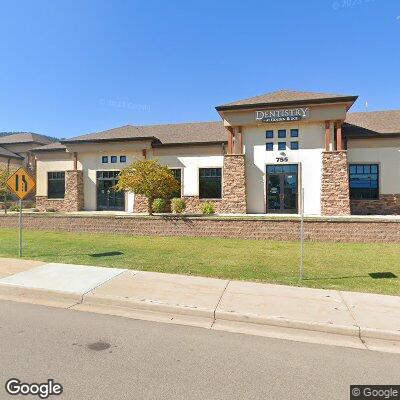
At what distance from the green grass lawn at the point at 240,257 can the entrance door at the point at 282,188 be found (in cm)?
690

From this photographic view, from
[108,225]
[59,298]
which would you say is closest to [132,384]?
[59,298]

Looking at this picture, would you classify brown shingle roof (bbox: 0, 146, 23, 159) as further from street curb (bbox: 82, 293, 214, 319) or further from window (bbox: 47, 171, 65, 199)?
street curb (bbox: 82, 293, 214, 319)

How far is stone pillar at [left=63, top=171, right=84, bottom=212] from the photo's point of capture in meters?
24.6

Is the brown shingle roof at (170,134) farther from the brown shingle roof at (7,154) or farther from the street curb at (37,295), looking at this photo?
the street curb at (37,295)

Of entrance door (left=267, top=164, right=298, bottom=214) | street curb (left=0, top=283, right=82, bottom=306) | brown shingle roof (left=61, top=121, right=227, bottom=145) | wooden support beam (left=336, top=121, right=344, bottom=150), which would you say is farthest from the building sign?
street curb (left=0, top=283, right=82, bottom=306)

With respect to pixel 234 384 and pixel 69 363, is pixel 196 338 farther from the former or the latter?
pixel 69 363

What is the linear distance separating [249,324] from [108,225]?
13.0 m

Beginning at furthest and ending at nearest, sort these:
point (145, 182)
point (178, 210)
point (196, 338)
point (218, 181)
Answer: point (218, 181), point (178, 210), point (145, 182), point (196, 338)

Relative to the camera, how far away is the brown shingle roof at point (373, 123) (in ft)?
64.8

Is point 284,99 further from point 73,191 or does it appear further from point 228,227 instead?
point 73,191

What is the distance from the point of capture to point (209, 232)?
1534 centimetres

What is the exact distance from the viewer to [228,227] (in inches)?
597

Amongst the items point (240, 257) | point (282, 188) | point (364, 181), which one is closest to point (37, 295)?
point (240, 257)

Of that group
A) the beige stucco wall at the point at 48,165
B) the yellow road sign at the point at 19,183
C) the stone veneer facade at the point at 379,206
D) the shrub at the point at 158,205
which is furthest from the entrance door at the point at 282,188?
the beige stucco wall at the point at 48,165
